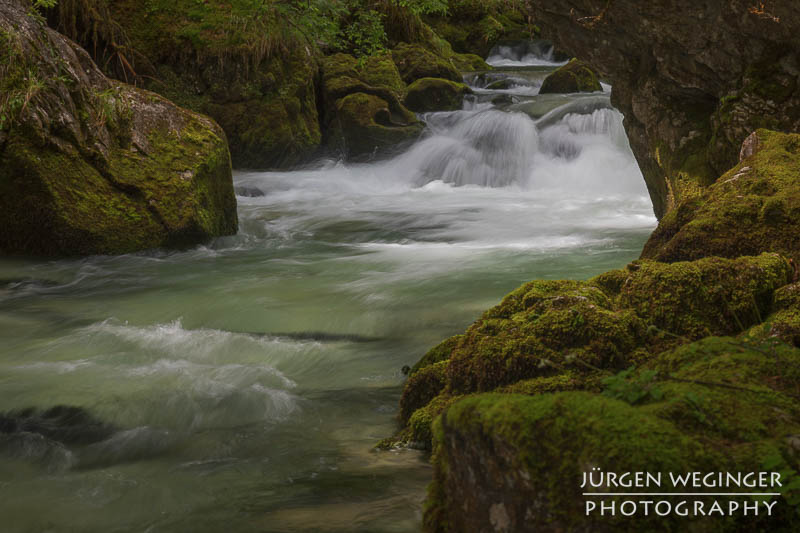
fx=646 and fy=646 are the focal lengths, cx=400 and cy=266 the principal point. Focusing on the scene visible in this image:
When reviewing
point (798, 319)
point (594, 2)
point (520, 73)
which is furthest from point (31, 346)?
point (520, 73)

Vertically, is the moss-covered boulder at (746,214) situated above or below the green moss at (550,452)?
above

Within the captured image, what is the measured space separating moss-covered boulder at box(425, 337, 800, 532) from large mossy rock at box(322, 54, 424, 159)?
13.7 meters

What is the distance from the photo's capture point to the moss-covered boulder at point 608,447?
5.47ft

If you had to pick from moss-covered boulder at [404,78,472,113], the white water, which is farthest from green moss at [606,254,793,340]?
the white water

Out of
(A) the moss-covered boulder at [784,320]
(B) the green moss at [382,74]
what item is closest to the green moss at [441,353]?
(A) the moss-covered boulder at [784,320]

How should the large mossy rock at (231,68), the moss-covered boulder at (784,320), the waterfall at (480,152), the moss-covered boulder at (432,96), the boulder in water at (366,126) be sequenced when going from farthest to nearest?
the moss-covered boulder at (432,96) < the boulder in water at (366,126) < the waterfall at (480,152) < the large mossy rock at (231,68) < the moss-covered boulder at (784,320)

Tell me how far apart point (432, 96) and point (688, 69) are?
1158cm

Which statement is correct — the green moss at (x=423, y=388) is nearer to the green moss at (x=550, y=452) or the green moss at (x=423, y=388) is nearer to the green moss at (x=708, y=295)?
the green moss at (x=708, y=295)

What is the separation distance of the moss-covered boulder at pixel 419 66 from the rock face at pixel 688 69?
1177 cm

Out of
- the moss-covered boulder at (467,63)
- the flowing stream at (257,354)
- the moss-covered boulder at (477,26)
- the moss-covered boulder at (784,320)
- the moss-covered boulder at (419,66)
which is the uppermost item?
the moss-covered boulder at (477,26)

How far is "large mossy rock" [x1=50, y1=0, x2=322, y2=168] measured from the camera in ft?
45.1

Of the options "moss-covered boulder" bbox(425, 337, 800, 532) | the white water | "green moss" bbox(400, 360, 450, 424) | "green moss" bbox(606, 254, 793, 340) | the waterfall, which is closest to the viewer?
"moss-covered boulder" bbox(425, 337, 800, 532)

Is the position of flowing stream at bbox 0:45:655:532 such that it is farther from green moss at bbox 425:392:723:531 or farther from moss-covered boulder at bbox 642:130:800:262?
moss-covered boulder at bbox 642:130:800:262

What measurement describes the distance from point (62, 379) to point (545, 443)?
3763 millimetres
